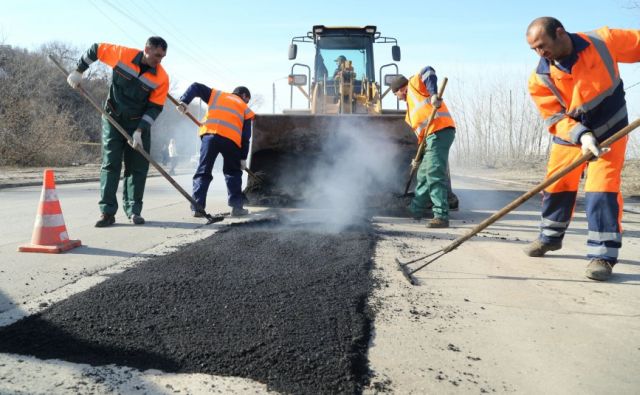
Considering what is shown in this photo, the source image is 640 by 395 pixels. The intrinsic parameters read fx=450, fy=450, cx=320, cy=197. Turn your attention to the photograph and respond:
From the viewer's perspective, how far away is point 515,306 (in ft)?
7.97

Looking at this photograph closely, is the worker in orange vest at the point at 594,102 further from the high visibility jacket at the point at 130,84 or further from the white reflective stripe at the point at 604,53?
the high visibility jacket at the point at 130,84

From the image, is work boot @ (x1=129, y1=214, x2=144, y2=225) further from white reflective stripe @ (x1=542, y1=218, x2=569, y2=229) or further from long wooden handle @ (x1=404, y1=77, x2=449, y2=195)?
white reflective stripe @ (x1=542, y1=218, x2=569, y2=229)

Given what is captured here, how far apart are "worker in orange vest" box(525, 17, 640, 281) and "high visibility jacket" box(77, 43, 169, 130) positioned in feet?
11.7

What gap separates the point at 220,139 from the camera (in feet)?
17.3

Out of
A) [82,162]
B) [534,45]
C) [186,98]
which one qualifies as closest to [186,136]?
[82,162]

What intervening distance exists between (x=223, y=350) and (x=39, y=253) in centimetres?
238

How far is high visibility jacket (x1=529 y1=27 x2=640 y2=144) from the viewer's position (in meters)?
2.93

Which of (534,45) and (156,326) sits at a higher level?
(534,45)

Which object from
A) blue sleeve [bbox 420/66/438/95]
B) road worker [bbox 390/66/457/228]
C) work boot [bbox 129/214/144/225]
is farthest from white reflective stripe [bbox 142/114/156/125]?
blue sleeve [bbox 420/66/438/95]

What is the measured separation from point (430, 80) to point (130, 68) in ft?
10.1

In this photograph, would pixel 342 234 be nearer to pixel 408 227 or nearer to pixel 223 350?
pixel 408 227

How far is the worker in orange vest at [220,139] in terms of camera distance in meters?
5.22

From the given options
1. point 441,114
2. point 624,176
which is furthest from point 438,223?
point 624,176

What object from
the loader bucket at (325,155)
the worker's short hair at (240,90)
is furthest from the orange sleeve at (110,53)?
the loader bucket at (325,155)
